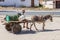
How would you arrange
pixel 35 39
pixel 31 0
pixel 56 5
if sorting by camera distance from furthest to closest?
pixel 31 0 → pixel 56 5 → pixel 35 39

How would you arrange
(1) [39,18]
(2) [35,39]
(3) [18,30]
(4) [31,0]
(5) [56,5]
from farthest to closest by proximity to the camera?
(4) [31,0]
(5) [56,5]
(1) [39,18]
(3) [18,30]
(2) [35,39]

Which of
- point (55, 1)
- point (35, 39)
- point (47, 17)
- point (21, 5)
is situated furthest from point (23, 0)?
point (35, 39)

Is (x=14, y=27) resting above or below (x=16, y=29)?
above

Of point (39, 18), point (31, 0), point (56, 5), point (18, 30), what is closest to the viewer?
point (18, 30)

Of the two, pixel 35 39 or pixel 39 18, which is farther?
pixel 39 18

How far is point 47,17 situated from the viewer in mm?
16219

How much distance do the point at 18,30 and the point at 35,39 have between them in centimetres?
231

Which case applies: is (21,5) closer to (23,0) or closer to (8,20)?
(23,0)

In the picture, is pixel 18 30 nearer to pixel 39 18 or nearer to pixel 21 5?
pixel 39 18

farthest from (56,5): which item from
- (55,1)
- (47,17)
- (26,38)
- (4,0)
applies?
(26,38)

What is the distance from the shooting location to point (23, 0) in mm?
53062

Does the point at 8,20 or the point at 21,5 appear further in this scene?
the point at 21,5

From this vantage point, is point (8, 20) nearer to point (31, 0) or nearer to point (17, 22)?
point (17, 22)

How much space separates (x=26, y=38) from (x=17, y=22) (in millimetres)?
2176
